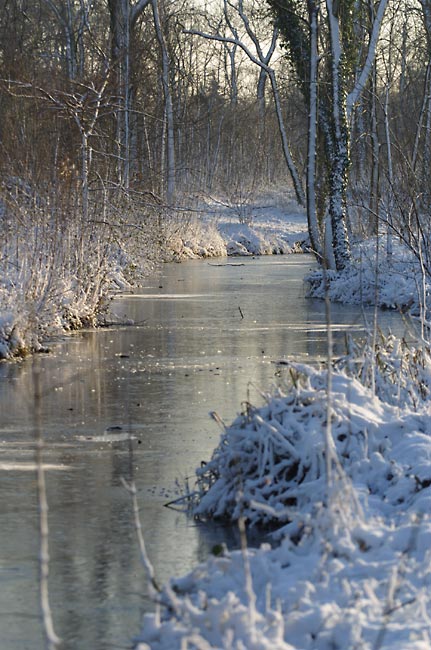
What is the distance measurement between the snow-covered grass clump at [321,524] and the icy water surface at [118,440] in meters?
0.45

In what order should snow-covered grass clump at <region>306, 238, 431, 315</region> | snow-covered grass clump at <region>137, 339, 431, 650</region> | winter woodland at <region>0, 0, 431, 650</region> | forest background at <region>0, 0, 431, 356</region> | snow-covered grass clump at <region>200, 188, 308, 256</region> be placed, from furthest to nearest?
1. snow-covered grass clump at <region>200, 188, 308, 256</region>
2. snow-covered grass clump at <region>306, 238, 431, 315</region>
3. forest background at <region>0, 0, 431, 356</region>
4. winter woodland at <region>0, 0, 431, 650</region>
5. snow-covered grass clump at <region>137, 339, 431, 650</region>

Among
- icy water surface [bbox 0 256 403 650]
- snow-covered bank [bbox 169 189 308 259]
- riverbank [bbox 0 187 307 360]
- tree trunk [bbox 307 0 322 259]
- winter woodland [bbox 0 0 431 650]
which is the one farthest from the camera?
snow-covered bank [bbox 169 189 308 259]

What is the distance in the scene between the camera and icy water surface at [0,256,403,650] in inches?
233

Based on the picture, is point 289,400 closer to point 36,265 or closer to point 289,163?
point 36,265

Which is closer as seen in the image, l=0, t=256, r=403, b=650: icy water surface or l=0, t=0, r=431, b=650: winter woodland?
l=0, t=0, r=431, b=650: winter woodland

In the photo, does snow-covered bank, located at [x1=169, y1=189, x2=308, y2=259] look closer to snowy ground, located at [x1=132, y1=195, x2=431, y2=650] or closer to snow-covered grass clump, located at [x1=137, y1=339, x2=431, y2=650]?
snowy ground, located at [x1=132, y1=195, x2=431, y2=650]

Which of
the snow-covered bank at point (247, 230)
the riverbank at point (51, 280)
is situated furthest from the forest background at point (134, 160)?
the snow-covered bank at point (247, 230)

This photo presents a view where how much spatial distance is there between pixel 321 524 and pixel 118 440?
4.29 metres

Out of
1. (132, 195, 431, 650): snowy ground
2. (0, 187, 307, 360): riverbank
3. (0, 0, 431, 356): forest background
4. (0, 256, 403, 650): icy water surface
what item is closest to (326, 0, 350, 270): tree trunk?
(0, 0, 431, 356): forest background

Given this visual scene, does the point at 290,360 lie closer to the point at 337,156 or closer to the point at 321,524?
the point at 321,524

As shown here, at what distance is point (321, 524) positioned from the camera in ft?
18.5

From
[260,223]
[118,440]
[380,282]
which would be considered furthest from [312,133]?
[260,223]

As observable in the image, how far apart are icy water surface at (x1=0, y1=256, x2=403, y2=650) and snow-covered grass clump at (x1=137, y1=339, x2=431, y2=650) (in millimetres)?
450

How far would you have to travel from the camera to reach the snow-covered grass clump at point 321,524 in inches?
181
